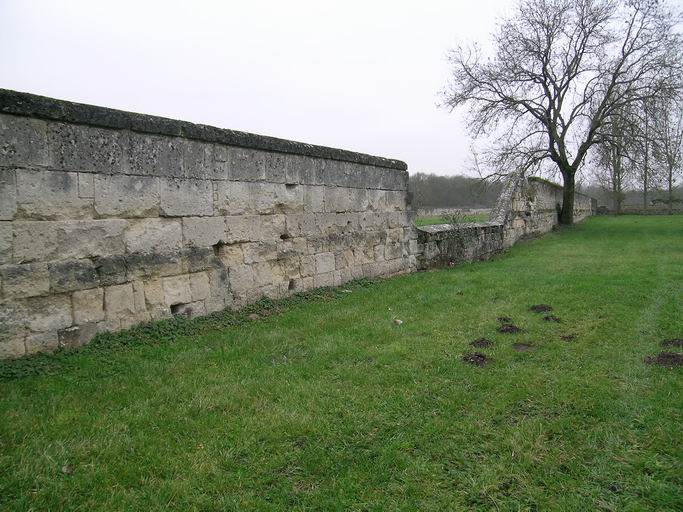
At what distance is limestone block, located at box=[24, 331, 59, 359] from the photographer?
13.6ft

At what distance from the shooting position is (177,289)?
5.42 metres

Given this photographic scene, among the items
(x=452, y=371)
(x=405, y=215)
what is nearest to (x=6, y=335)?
(x=452, y=371)

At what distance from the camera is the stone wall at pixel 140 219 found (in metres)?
4.14

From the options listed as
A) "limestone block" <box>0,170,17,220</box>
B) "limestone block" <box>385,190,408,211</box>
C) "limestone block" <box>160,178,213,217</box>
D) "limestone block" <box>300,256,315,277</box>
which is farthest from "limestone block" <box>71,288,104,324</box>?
"limestone block" <box>385,190,408,211</box>

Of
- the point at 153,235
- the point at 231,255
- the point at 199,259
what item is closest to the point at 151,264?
the point at 153,235

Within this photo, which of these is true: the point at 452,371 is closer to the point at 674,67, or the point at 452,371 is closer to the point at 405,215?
the point at 405,215

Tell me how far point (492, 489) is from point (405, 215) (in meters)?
7.53

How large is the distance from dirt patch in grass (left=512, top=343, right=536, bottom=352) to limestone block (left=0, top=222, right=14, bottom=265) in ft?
15.9

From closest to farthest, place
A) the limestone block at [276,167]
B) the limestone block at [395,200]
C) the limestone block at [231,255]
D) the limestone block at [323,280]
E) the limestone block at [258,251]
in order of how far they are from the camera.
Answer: the limestone block at [231,255], the limestone block at [258,251], the limestone block at [276,167], the limestone block at [323,280], the limestone block at [395,200]

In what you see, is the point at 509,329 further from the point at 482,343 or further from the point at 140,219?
the point at 140,219

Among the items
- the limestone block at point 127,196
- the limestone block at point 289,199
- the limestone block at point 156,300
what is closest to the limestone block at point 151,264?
the limestone block at point 156,300

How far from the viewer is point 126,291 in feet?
16.1

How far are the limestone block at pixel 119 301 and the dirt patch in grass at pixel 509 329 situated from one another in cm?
415

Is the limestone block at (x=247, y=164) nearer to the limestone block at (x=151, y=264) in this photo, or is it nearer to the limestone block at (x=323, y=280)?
the limestone block at (x=151, y=264)
